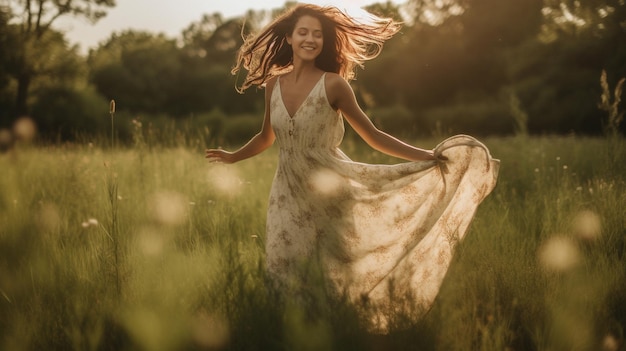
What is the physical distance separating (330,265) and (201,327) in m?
0.80

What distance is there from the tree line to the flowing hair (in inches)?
488

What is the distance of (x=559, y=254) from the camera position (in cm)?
357

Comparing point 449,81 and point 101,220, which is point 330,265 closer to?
point 101,220

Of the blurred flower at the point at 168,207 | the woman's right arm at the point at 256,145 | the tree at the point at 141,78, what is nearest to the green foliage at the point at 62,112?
the tree at the point at 141,78

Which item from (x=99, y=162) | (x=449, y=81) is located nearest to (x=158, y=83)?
(x=449, y=81)

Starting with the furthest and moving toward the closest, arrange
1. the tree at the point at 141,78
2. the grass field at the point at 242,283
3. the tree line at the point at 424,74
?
the tree at the point at 141,78, the tree line at the point at 424,74, the grass field at the point at 242,283

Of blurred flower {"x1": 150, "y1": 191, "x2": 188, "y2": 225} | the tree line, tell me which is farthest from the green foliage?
blurred flower {"x1": 150, "y1": 191, "x2": 188, "y2": 225}

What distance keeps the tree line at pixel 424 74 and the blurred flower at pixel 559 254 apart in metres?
12.2

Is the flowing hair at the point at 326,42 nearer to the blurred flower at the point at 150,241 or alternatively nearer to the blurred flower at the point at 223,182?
the blurred flower at the point at 150,241

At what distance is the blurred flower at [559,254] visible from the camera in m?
3.29

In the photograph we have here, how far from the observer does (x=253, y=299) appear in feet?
8.66

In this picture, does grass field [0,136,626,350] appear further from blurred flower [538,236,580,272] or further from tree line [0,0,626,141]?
tree line [0,0,626,141]

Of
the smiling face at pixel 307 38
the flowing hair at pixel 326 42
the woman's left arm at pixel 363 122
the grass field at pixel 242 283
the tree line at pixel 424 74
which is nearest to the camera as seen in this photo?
the grass field at pixel 242 283

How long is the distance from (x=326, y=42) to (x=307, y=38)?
22 centimetres
